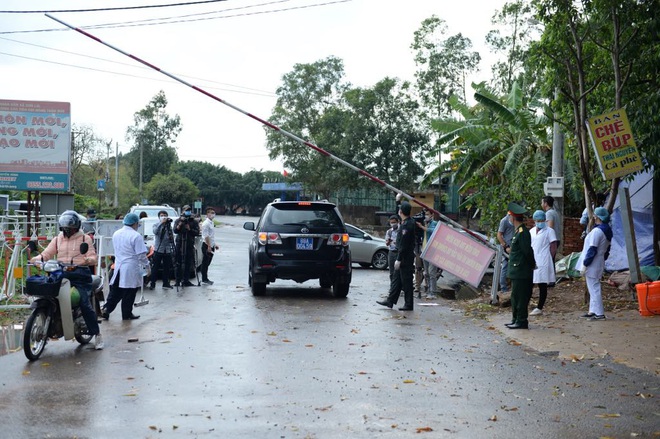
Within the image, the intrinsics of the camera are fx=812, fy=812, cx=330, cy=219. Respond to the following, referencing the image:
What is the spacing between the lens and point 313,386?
7703mm

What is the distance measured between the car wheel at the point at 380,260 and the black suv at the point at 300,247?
10692mm

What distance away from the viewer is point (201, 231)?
1984 centimetres

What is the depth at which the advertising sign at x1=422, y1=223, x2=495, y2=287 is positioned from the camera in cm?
1530

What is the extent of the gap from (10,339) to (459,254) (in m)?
8.24

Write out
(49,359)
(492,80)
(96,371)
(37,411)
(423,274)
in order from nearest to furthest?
(37,411)
(96,371)
(49,359)
(423,274)
(492,80)

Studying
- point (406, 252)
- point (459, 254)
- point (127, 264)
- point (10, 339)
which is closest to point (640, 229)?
point (459, 254)

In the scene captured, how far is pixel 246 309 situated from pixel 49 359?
5.27m

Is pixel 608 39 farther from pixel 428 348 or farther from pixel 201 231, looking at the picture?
pixel 201 231

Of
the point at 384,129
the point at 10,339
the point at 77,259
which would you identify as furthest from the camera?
the point at 384,129

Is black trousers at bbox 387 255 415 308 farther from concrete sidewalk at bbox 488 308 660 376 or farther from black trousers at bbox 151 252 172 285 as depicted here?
black trousers at bbox 151 252 172 285

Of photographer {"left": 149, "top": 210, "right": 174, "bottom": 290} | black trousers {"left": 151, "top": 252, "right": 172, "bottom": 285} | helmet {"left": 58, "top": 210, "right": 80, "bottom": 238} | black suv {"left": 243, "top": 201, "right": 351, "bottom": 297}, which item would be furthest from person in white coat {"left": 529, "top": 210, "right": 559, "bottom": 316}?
black trousers {"left": 151, "top": 252, "right": 172, "bottom": 285}

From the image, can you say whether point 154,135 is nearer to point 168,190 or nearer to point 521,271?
point 168,190

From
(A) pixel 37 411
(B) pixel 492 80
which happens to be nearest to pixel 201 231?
(A) pixel 37 411

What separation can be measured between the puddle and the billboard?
55.0ft
